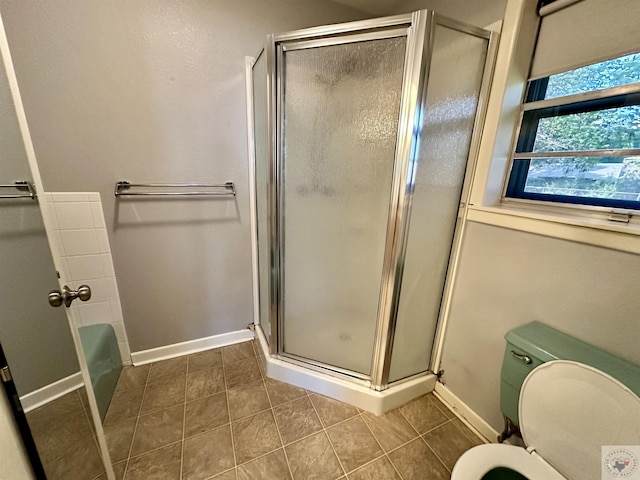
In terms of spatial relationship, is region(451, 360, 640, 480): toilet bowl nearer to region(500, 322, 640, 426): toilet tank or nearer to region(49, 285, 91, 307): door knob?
region(500, 322, 640, 426): toilet tank

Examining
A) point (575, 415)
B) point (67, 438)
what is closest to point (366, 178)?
point (575, 415)

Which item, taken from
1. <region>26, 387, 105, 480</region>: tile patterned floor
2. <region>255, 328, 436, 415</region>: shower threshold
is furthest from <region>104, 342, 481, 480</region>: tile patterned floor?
<region>26, 387, 105, 480</region>: tile patterned floor

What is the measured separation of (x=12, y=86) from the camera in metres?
0.66

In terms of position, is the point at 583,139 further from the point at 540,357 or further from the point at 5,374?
the point at 5,374

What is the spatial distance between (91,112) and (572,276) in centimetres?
238

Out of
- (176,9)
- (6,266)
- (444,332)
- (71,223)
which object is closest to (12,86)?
(6,266)

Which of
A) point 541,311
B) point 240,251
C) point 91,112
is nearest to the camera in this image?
point 541,311

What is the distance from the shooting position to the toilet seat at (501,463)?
0.87 m

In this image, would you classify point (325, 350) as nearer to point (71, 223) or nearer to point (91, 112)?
point (71, 223)

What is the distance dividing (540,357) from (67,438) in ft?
5.53

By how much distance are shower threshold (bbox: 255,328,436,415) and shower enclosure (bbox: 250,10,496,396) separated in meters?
0.04

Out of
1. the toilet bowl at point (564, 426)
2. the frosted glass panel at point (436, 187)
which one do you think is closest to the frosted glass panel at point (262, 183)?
the frosted glass panel at point (436, 187)

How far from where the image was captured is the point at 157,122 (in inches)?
58.2

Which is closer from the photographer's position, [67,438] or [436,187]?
[67,438]
